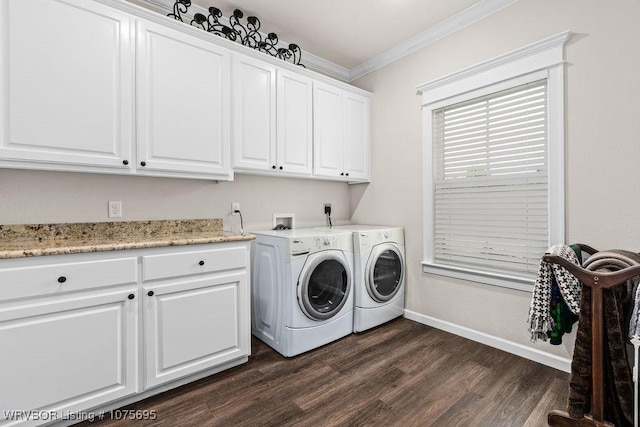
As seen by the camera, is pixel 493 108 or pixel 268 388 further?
pixel 493 108

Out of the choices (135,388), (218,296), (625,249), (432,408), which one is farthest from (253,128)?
(625,249)

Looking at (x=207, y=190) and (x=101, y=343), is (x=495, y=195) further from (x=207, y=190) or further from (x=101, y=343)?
(x=101, y=343)

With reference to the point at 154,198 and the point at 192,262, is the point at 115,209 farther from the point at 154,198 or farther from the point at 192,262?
the point at 192,262

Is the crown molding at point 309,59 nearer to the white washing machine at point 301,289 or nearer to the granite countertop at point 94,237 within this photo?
the granite countertop at point 94,237

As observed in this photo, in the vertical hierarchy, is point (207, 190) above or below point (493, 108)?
below

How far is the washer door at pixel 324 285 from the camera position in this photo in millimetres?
2283

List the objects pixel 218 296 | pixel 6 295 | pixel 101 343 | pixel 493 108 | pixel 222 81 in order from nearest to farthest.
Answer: pixel 6 295
pixel 101 343
pixel 218 296
pixel 222 81
pixel 493 108

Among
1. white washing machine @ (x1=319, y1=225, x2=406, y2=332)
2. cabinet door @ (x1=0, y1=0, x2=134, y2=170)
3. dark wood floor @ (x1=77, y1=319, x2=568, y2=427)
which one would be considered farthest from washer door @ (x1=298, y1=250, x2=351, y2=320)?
cabinet door @ (x1=0, y1=0, x2=134, y2=170)

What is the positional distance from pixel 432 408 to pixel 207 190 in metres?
2.17

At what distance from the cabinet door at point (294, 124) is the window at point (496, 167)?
1068 mm

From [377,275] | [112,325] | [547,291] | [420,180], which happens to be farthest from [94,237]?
[547,291]

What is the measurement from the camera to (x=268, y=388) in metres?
1.90

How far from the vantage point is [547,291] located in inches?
64.5

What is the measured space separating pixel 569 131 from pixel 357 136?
1767mm
